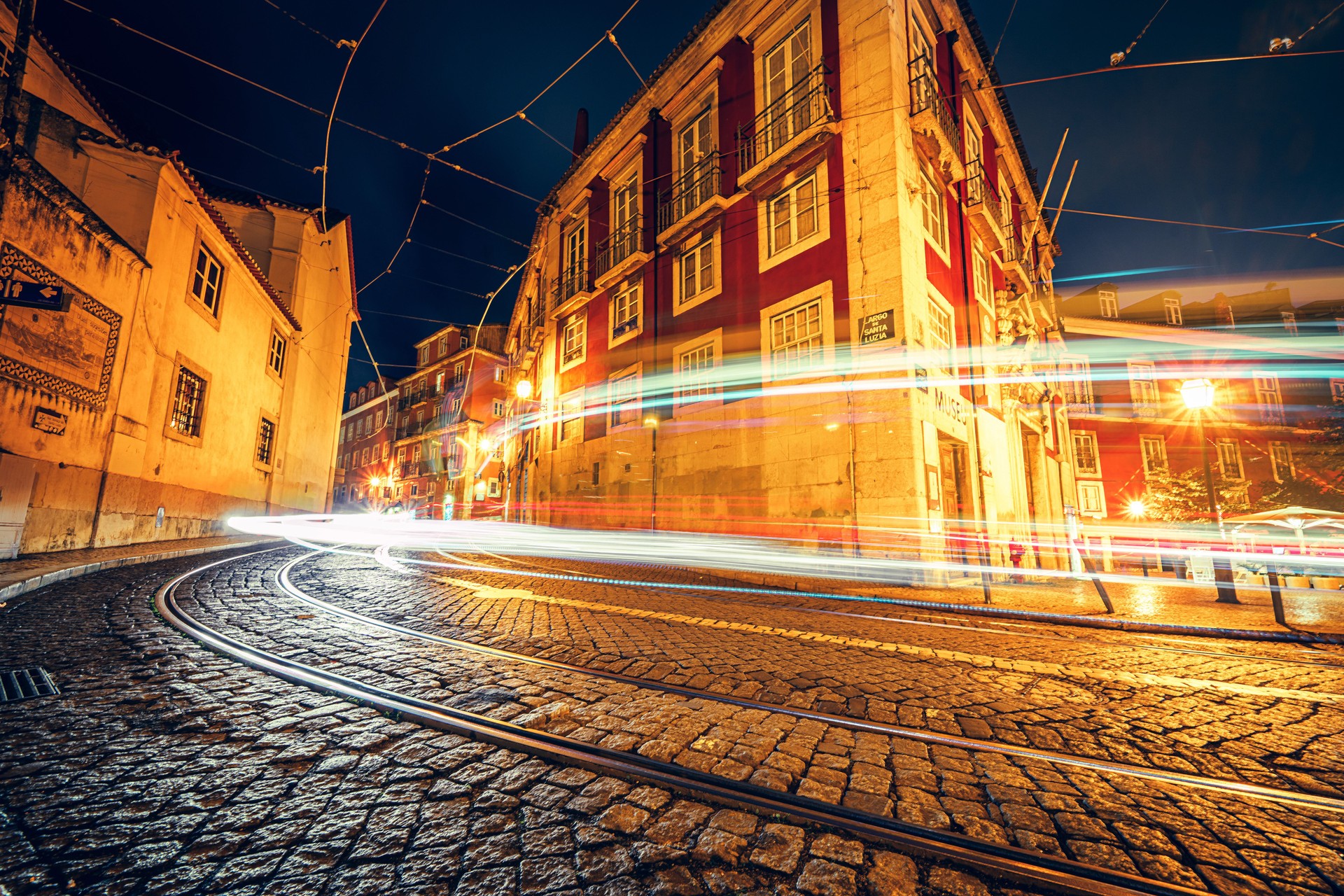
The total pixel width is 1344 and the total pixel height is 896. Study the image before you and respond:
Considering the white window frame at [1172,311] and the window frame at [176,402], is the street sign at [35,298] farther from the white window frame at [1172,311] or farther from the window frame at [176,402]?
the white window frame at [1172,311]

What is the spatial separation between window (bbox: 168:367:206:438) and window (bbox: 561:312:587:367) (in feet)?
39.8

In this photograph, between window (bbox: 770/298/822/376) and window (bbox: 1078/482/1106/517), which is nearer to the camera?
window (bbox: 770/298/822/376)

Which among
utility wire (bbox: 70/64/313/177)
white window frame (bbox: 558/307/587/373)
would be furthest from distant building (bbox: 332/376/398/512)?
utility wire (bbox: 70/64/313/177)

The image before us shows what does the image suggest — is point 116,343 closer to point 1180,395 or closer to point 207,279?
point 207,279

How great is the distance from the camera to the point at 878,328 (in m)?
11.1

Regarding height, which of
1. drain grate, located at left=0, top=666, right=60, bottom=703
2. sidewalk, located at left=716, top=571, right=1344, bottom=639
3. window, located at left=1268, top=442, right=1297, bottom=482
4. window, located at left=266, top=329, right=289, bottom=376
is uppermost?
window, located at left=266, top=329, right=289, bottom=376

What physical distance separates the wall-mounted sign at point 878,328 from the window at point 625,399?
8303mm

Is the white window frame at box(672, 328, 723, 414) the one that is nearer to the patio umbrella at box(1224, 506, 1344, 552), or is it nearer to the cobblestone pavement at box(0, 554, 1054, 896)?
the patio umbrella at box(1224, 506, 1344, 552)

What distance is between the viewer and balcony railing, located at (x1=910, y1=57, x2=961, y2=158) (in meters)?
12.0

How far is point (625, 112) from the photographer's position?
62.6ft

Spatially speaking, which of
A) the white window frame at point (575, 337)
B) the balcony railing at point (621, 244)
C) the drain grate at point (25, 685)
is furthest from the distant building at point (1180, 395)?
the drain grate at point (25, 685)

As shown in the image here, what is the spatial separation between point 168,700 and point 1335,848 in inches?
226

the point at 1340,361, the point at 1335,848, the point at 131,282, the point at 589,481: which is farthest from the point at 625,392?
the point at 1340,361

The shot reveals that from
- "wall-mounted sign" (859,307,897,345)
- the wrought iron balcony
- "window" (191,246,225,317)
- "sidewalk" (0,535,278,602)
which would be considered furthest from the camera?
the wrought iron balcony
